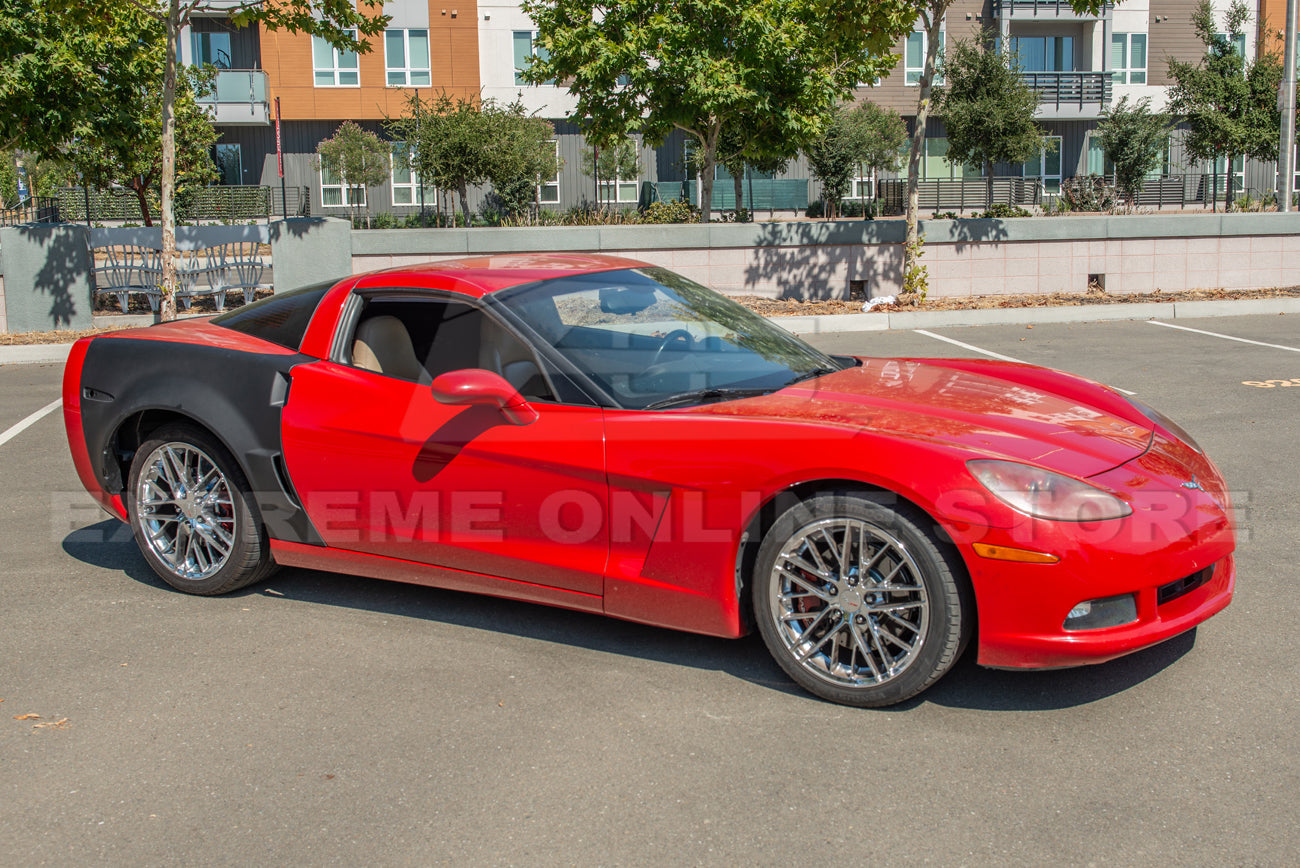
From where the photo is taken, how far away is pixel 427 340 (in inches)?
177

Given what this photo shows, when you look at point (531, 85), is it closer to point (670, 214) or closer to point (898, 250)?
point (670, 214)

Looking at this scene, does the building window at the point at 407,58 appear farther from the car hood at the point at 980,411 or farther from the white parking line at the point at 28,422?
the car hood at the point at 980,411

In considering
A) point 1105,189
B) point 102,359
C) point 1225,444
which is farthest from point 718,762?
point 1105,189

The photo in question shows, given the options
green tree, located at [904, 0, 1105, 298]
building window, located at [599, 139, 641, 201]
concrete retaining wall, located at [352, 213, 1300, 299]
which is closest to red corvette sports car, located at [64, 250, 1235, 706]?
concrete retaining wall, located at [352, 213, 1300, 299]

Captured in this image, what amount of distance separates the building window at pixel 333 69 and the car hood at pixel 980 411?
38.8 m

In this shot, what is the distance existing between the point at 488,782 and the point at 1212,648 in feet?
8.41

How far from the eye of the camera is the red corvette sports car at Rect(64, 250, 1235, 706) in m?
3.33

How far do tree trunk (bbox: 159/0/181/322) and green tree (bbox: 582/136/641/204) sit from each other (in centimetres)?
2178

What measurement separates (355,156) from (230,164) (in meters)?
7.61

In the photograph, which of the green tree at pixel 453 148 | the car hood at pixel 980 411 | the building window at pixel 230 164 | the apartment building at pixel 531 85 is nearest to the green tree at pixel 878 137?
the apartment building at pixel 531 85

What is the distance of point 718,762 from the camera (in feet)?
10.7

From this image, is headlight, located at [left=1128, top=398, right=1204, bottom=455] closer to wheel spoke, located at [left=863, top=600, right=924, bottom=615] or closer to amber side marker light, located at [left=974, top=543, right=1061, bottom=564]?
amber side marker light, located at [left=974, top=543, right=1061, bottom=564]

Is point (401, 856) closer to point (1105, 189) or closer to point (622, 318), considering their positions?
point (622, 318)

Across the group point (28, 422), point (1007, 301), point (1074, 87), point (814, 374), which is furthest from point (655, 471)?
point (1074, 87)
